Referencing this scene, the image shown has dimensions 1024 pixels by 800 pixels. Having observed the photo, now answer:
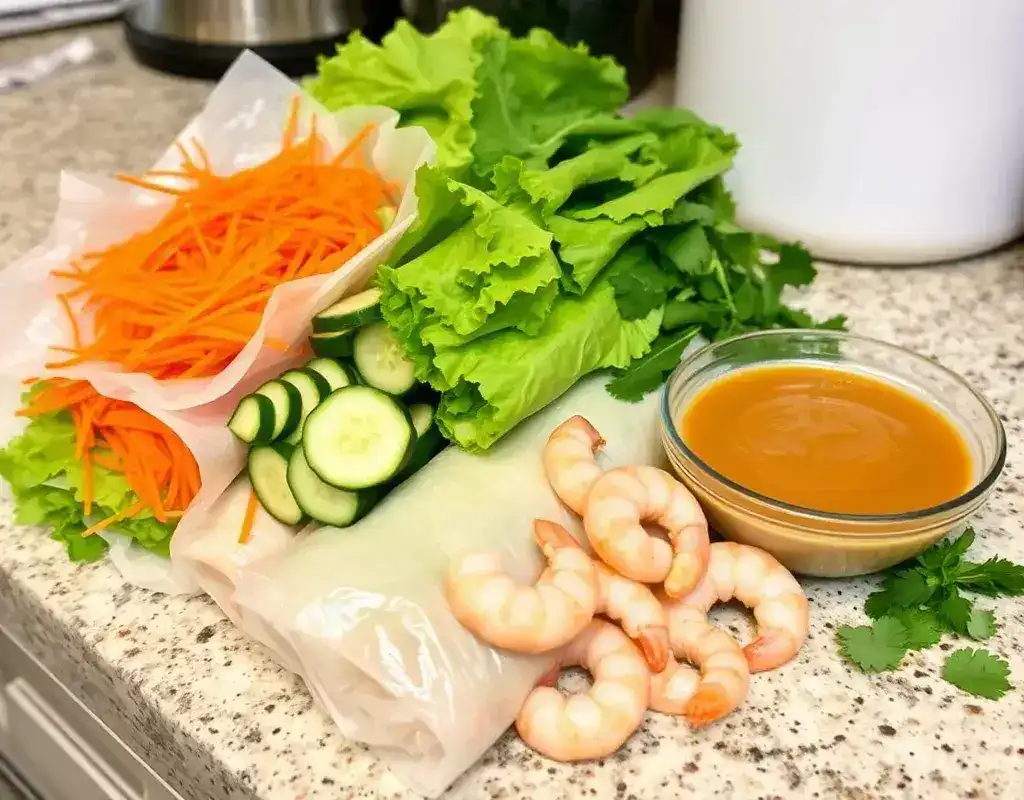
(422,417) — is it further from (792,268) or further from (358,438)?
(792,268)

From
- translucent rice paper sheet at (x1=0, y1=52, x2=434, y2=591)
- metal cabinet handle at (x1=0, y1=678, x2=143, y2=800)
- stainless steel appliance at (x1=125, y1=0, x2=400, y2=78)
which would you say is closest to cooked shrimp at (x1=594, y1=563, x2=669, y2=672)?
translucent rice paper sheet at (x1=0, y1=52, x2=434, y2=591)

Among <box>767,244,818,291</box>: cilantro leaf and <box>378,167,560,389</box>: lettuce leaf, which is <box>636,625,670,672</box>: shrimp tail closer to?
<box>378,167,560,389</box>: lettuce leaf

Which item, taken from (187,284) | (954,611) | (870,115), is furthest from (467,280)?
(870,115)

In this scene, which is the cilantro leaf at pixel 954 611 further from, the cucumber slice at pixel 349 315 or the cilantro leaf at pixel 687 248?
the cucumber slice at pixel 349 315

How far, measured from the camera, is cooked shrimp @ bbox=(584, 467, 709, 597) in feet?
2.67

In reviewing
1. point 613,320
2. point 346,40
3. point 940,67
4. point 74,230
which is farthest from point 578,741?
point 346,40

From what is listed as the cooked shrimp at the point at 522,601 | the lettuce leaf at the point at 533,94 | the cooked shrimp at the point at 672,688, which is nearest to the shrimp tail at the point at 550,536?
the cooked shrimp at the point at 522,601

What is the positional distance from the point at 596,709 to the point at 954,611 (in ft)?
1.12

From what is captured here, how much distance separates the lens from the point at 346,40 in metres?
1.92

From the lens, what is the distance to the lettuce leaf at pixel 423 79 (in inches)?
47.4

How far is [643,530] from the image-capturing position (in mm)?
842

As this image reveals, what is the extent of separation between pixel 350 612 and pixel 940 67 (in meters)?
0.95

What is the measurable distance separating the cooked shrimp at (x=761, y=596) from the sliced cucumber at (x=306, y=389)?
0.37 m

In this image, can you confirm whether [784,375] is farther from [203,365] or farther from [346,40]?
[346,40]
